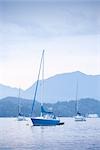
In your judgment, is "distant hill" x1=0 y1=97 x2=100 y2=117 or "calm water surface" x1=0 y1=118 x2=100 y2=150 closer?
"calm water surface" x1=0 y1=118 x2=100 y2=150

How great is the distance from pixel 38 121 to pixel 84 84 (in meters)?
155

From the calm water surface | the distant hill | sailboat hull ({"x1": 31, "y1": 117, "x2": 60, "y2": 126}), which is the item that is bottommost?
the calm water surface

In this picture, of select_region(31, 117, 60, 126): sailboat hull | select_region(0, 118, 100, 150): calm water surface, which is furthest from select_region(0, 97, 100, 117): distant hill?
select_region(0, 118, 100, 150): calm water surface

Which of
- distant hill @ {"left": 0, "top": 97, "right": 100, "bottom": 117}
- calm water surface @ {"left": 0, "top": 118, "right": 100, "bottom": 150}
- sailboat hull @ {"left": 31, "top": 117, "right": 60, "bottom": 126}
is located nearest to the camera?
calm water surface @ {"left": 0, "top": 118, "right": 100, "bottom": 150}

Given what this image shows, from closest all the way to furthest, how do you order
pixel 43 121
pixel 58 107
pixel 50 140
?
pixel 50 140 → pixel 43 121 → pixel 58 107

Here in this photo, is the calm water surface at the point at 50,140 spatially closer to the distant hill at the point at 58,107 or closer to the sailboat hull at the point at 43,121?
the sailboat hull at the point at 43,121

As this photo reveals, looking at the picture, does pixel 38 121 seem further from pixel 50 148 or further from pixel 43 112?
pixel 50 148

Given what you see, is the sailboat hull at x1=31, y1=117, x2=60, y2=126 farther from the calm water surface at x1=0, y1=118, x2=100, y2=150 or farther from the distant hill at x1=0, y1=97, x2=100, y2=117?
the distant hill at x1=0, y1=97, x2=100, y2=117

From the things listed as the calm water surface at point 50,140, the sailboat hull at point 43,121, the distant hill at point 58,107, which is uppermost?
the distant hill at point 58,107

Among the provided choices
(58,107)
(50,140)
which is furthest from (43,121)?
(58,107)

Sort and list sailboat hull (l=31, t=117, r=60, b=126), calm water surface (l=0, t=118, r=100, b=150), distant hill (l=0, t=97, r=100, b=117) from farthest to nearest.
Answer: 1. distant hill (l=0, t=97, r=100, b=117)
2. sailboat hull (l=31, t=117, r=60, b=126)
3. calm water surface (l=0, t=118, r=100, b=150)

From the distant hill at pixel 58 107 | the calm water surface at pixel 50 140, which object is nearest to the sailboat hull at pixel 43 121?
the calm water surface at pixel 50 140

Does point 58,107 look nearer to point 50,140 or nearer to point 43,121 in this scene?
point 43,121

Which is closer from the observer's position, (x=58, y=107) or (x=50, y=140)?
(x=50, y=140)
